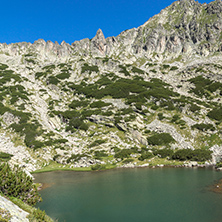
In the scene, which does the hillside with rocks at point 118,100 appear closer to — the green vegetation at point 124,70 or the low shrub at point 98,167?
the low shrub at point 98,167

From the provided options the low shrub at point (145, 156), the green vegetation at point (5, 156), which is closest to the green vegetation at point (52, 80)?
the green vegetation at point (5, 156)

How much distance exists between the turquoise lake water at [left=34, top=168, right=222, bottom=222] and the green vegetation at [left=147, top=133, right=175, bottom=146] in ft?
64.8

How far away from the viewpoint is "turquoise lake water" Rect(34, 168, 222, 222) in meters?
23.1

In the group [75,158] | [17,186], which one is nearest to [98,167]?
[75,158]

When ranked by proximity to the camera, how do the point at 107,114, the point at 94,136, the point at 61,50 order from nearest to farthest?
the point at 94,136, the point at 107,114, the point at 61,50

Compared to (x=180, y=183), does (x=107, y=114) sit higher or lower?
higher

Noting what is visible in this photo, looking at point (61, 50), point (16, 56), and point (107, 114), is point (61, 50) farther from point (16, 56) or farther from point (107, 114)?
point (107, 114)

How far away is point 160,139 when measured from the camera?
214ft

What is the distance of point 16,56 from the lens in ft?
534

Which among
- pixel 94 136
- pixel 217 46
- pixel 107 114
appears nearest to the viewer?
pixel 94 136

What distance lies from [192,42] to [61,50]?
122082 millimetres

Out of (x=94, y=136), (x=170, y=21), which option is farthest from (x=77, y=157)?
(x=170, y=21)

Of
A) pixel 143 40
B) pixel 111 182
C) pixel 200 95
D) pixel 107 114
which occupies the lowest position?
pixel 111 182

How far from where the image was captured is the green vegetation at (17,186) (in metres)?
21.8
